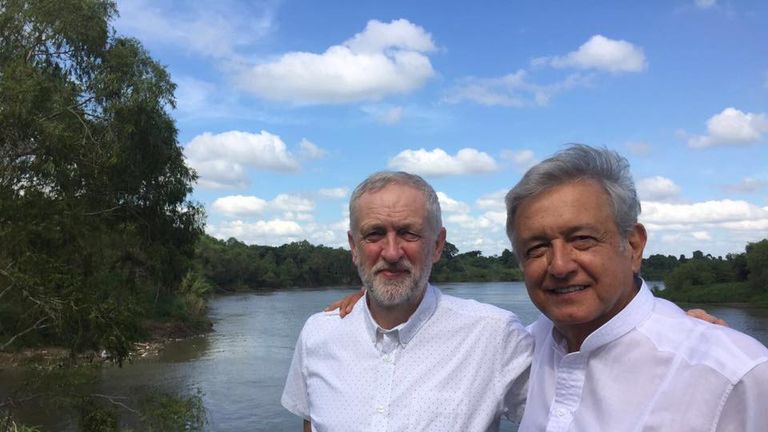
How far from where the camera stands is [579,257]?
Answer: 5.19 ft

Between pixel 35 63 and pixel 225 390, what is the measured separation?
9.44m

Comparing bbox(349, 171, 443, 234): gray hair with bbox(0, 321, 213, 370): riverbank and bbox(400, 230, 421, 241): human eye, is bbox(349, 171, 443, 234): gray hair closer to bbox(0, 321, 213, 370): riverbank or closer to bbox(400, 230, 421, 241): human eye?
bbox(400, 230, 421, 241): human eye

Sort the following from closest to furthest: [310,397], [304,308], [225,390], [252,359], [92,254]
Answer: [310,397] → [92,254] → [225,390] → [252,359] → [304,308]

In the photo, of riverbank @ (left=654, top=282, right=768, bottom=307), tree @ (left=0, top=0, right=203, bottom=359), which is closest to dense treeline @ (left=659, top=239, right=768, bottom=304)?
riverbank @ (left=654, top=282, right=768, bottom=307)

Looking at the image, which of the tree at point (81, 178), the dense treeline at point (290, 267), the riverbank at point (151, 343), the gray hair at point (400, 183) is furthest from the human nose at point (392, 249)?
the dense treeline at point (290, 267)

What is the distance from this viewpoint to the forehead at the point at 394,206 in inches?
84.0

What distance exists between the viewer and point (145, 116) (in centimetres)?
1272

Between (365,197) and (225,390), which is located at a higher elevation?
(365,197)

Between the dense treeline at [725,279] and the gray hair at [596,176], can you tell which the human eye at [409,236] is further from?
the dense treeline at [725,279]

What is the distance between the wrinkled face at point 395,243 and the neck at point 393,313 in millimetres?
18

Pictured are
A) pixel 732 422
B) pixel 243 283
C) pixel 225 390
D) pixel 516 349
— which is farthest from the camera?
pixel 243 283

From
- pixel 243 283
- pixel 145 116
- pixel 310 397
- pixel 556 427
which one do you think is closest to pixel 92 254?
pixel 145 116

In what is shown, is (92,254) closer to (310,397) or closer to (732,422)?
(310,397)

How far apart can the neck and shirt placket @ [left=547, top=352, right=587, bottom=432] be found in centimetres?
62
